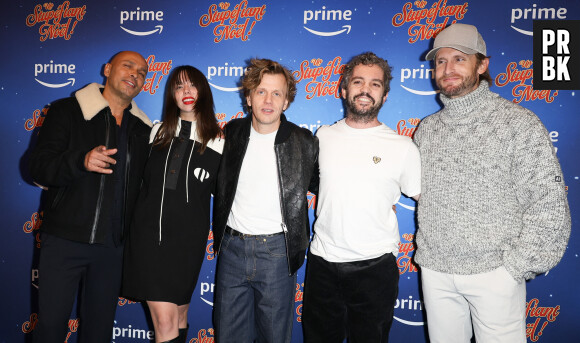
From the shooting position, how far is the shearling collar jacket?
213 centimetres

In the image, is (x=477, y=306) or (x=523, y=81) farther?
(x=523, y=81)

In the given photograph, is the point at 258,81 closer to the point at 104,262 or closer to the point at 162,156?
the point at 162,156

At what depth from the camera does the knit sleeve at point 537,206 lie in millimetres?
1827

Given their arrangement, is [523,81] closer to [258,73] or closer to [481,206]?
[481,206]

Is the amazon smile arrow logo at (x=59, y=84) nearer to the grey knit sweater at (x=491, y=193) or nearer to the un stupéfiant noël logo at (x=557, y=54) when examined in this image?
the grey knit sweater at (x=491, y=193)

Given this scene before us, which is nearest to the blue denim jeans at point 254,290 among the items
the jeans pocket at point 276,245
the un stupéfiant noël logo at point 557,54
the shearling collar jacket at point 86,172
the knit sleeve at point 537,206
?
the jeans pocket at point 276,245

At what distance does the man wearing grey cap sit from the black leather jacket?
0.70 m

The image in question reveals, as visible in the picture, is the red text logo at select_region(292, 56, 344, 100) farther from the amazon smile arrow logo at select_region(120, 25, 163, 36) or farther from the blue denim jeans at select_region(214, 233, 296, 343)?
the blue denim jeans at select_region(214, 233, 296, 343)

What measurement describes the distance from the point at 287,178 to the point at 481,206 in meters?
1.06

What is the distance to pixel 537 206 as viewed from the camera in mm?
1861

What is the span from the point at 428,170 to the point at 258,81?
3.67 ft

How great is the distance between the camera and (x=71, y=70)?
3068mm

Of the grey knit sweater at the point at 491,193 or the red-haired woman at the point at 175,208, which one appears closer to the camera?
the grey knit sweater at the point at 491,193

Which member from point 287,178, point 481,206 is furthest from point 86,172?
point 481,206
